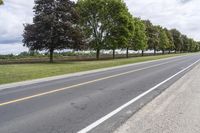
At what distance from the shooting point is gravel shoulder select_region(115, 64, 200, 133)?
780cm

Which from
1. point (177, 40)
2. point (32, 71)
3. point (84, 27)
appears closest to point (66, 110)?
point (32, 71)

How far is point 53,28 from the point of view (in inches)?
1828

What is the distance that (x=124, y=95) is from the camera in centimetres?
1349

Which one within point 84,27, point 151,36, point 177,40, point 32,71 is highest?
point 84,27

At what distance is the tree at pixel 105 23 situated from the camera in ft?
206

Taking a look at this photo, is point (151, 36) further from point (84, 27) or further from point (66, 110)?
point (66, 110)

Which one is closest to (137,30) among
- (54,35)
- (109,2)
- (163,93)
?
(109,2)

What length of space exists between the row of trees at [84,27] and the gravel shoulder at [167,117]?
115 feet

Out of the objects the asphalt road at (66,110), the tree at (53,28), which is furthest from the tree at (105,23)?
the asphalt road at (66,110)

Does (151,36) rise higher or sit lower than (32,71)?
higher

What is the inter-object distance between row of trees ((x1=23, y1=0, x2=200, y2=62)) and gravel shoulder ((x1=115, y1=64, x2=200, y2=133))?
115 feet

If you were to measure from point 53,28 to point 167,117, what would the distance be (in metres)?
38.5

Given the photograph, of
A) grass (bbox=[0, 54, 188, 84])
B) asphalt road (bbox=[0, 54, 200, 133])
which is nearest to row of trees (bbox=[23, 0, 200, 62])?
grass (bbox=[0, 54, 188, 84])

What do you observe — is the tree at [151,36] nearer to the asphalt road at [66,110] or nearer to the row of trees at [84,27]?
the row of trees at [84,27]
